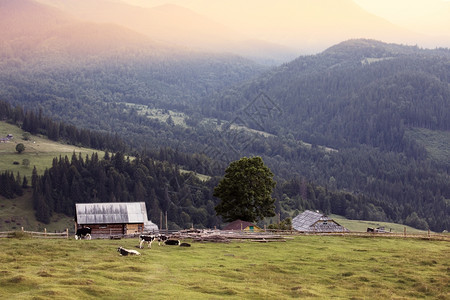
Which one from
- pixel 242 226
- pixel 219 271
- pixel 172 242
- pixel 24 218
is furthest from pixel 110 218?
pixel 24 218

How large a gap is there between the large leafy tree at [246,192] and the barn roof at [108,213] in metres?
12.6

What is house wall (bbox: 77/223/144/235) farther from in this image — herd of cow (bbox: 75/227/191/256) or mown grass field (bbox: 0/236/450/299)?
mown grass field (bbox: 0/236/450/299)

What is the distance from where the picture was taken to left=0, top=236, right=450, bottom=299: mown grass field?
3706 cm

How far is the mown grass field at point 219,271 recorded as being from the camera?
3706 centimetres

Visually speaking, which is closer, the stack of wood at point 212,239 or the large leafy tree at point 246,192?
the stack of wood at point 212,239

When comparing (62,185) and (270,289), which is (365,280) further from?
(62,185)

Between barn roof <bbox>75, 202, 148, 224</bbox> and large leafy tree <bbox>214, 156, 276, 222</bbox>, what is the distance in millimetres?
12637

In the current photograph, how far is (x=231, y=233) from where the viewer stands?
229 feet

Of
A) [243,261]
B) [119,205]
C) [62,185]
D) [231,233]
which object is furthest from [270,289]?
[62,185]

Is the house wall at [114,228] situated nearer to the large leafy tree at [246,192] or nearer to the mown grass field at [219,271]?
the large leafy tree at [246,192]

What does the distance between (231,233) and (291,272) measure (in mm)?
22854

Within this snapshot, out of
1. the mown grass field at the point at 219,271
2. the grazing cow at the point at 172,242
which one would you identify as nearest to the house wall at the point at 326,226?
the mown grass field at the point at 219,271

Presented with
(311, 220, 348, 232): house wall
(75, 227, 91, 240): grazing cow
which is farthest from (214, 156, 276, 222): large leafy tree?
(75, 227, 91, 240): grazing cow

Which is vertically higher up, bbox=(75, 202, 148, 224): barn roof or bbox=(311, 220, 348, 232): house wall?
bbox=(75, 202, 148, 224): barn roof
